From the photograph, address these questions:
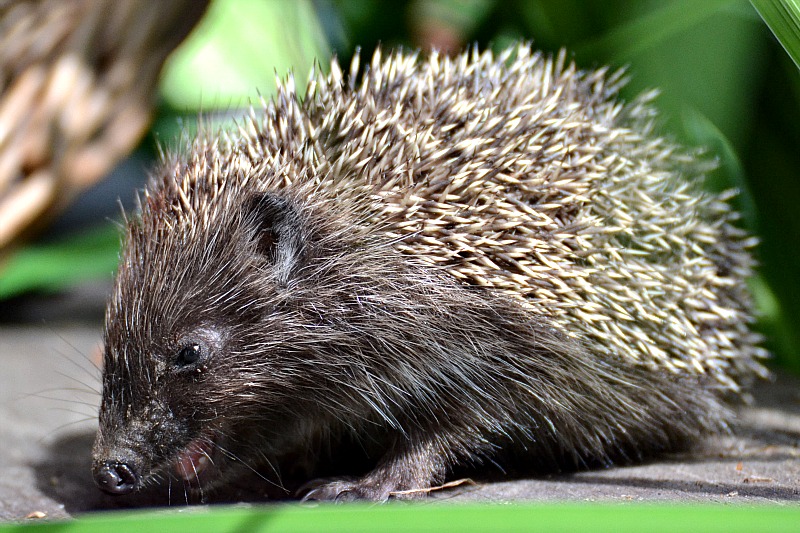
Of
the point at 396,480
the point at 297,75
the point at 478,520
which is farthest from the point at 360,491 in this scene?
the point at 297,75

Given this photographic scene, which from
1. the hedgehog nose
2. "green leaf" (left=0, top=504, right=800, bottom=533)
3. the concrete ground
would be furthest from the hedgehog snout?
"green leaf" (left=0, top=504, right=800, bottom=533)

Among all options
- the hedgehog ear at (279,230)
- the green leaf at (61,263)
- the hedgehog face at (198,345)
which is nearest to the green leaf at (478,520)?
the hedgehog face at (198,345)

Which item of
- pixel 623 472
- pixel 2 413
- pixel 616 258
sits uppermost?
pixel 2 413

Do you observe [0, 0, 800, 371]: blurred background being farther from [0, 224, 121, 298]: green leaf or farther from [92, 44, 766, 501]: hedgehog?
[92, 44, 766, 501]: hedgehog

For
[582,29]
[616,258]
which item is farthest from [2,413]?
[582,29]

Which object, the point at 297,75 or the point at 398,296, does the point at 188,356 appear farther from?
the point at 297,75

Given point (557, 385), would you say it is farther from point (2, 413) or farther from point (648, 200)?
point (2, 413)

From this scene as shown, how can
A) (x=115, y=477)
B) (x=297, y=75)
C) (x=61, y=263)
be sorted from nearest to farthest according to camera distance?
(x=115, y=477) < (x=297, y=75) < (x=61, y=263)
